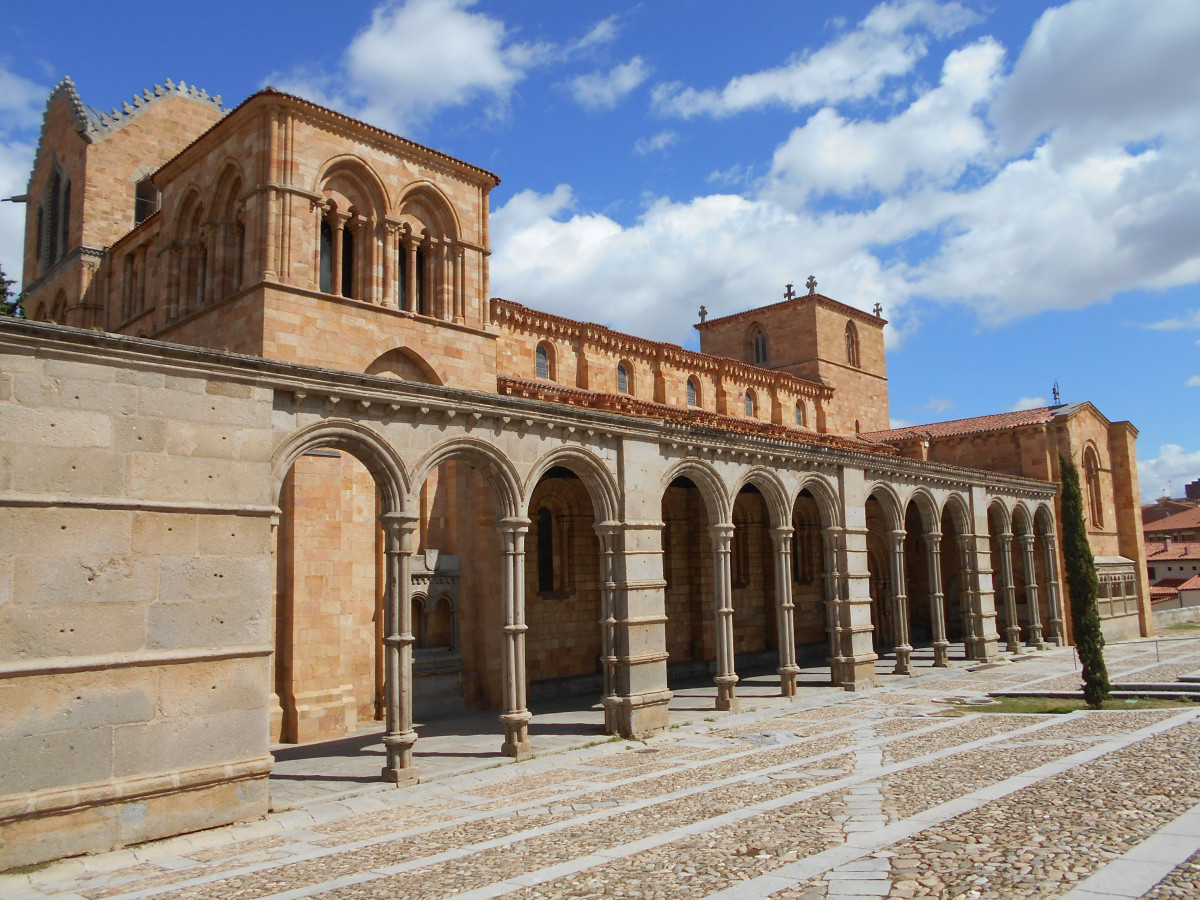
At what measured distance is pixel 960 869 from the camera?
7.78 metres

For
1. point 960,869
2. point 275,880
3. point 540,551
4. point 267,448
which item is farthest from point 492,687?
point 960,869

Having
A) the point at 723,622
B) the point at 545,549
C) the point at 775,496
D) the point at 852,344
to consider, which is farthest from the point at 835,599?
the point at 852,344

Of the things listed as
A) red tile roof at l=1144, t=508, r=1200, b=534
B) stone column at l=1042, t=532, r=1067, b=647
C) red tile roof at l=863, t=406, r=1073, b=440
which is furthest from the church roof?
red tile roof at l=1144, t=508, r=1200, b=534

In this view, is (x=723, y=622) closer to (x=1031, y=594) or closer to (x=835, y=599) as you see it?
(x=835, y=599)

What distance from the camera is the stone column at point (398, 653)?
12.5m

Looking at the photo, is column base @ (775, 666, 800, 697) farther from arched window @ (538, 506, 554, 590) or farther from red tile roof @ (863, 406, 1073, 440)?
red tile roof @ (863, 406, 1073, 440)

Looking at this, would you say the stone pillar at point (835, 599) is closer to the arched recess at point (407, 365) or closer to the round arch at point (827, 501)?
the round arch at point (827, 501)

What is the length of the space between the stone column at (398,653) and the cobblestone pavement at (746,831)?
0.59 metres

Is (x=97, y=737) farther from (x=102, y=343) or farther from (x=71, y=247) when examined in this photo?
→ (x=71, y=247)

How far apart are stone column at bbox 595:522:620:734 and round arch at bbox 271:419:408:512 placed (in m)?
4.54

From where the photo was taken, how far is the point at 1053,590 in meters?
32.0

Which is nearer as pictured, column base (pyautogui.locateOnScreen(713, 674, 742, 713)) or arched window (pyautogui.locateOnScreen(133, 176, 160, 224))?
column base (pyautogui.locateOnScreen(713, 674, 742, 713))

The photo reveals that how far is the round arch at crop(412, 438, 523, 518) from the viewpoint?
45.8ft

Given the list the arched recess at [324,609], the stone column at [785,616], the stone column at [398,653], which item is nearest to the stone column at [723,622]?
the stone column at [785,616]
